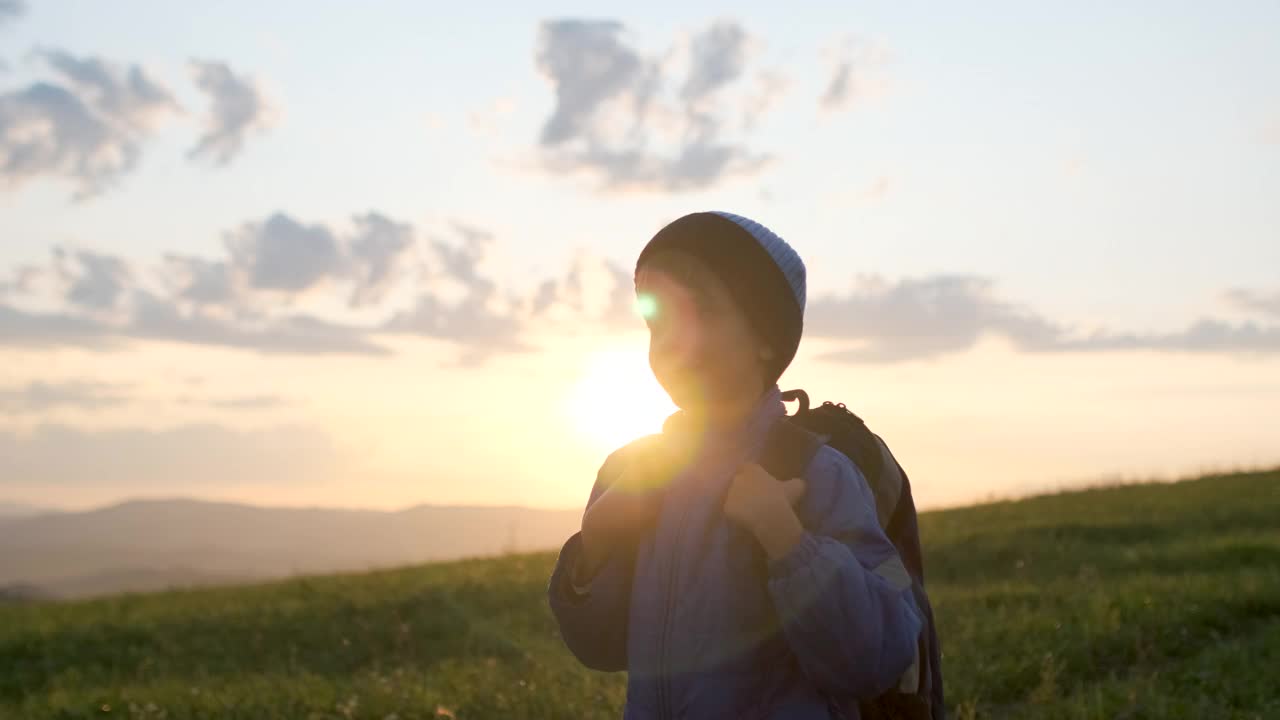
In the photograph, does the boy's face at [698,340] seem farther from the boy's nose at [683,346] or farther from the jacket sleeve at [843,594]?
the jacket sleeve at [843,594]

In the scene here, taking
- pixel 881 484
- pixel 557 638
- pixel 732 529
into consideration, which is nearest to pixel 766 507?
pixel 732 529

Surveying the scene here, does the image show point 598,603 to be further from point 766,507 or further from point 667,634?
point 766,507

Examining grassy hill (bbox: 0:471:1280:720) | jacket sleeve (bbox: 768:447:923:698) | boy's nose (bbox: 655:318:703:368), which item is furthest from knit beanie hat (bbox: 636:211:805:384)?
grassy hill (bbox: 0:471:1280:720)

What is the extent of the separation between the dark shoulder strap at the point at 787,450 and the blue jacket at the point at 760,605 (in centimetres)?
3

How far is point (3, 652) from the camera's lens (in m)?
12.2

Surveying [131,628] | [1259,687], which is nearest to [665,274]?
[1259,687]

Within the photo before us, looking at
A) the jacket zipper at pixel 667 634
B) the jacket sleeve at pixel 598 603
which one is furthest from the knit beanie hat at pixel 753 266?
the jacket sleeve at pixel 598 603

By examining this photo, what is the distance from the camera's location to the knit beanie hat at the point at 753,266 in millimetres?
3059

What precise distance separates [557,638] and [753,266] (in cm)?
984

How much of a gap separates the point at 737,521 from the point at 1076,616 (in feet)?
26.3

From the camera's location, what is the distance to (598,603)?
328 cm

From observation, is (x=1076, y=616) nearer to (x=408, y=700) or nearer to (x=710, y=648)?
(x=408, y=700)

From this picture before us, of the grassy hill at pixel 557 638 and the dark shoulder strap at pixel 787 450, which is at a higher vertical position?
the dark shoulder strap at pixel 787 450

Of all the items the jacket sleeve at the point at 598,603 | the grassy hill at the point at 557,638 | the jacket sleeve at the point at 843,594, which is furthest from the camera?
the grassy hill at the point at 557,638
